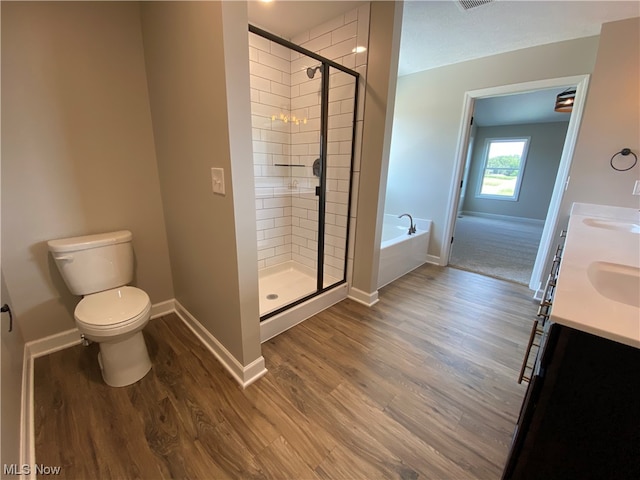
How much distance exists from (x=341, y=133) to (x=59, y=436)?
251 centimetres

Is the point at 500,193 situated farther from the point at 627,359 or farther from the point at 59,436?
the point at 59,436

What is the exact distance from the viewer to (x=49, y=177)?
1551mm

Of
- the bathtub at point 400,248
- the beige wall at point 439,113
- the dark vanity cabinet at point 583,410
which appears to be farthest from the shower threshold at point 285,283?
the beige wall at point 439,113

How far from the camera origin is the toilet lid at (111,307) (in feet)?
4.48

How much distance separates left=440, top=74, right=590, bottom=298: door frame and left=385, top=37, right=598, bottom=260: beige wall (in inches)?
2.0

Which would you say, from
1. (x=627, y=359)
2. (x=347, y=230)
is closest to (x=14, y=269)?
(x=347, y=230)

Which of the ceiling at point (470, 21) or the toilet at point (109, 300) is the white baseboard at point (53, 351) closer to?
the toilet at point (109, 300)

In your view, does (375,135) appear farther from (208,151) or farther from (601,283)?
(601,283)

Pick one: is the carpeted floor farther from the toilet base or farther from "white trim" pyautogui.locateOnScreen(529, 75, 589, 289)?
the toilet base

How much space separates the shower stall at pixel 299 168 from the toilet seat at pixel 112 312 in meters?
0.75

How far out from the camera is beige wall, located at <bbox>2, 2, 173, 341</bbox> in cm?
141

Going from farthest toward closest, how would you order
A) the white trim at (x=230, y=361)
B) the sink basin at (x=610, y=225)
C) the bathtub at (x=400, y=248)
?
the bathtub at (x=400, y=248)
the sink basin at (x=610, y=225)
the white trim at (x=230, y=361)

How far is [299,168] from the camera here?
9.00 feet

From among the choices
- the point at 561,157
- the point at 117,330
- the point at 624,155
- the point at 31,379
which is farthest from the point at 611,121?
the point at 31,379
